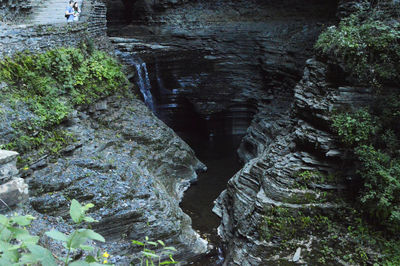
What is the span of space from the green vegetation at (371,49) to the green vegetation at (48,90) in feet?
26.9

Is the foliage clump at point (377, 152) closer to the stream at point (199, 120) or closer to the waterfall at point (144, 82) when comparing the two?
the stream at point (199, 120)

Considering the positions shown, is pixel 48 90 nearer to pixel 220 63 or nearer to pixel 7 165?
pixel 7 165

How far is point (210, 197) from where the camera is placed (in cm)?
1188

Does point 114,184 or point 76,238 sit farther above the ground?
point 76,238

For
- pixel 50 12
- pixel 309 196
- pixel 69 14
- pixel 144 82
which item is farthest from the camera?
pixel 144 82

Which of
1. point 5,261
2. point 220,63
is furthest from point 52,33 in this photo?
point 5,261

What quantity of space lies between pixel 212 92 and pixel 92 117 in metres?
7.80

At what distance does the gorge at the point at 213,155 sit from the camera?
7.63 m

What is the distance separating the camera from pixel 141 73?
1455 centimetres

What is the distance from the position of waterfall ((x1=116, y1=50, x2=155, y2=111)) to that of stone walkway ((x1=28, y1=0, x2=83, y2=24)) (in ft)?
9.21

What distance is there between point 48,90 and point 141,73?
6.07 metres

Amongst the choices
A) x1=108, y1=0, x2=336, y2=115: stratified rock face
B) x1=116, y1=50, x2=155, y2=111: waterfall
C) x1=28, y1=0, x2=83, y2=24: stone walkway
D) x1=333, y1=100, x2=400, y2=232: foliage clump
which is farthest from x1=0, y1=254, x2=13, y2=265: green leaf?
x1=108, y1=0, x2=336, y2=115: stratified rock face

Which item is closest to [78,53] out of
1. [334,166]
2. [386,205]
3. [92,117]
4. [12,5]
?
[92,117]

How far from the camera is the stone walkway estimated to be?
41.1 ft
